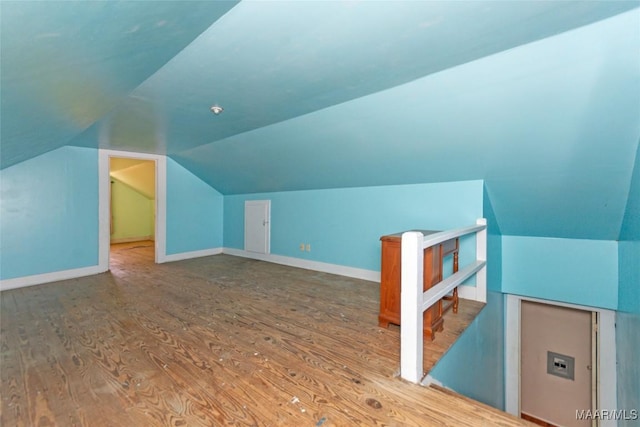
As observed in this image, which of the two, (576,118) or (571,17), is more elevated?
(571,17)

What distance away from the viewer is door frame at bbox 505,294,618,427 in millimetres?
2943

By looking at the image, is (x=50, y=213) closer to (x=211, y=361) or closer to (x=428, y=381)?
(x=211, y=361)

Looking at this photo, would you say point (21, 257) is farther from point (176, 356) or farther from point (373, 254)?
point (373, 254)

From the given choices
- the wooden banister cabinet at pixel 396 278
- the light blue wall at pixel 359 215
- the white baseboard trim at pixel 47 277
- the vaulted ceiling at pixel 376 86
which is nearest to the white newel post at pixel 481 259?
the light blue wall at pixel 359 215

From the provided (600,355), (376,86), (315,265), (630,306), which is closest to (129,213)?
(315,265)

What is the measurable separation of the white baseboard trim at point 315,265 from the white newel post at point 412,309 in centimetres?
200

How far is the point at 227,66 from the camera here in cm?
178

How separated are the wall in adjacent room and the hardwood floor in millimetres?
4838

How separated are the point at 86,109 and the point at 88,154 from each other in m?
2.17

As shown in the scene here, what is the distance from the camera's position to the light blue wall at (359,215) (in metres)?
3.03

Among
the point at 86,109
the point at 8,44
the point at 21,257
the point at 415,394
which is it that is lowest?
the point at 415,394

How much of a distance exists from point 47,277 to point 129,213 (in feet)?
15.4

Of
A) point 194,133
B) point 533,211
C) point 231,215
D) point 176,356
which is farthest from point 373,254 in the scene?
point 231,215

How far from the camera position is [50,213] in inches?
142
